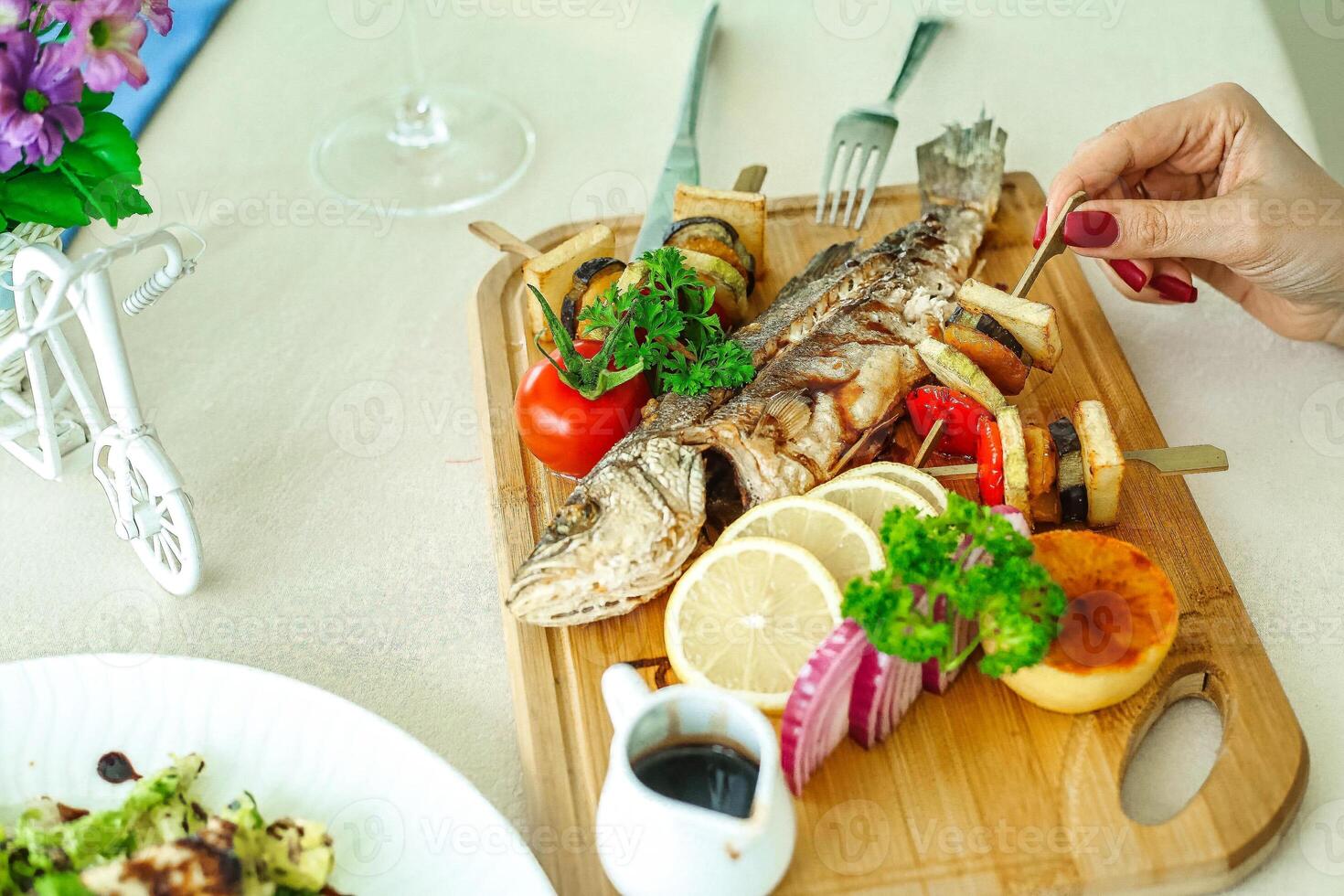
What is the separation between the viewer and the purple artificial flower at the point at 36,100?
1906mm

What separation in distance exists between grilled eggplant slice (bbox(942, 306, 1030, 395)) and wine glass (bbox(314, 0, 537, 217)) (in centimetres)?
149

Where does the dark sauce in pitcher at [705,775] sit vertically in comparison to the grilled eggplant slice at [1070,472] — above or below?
below

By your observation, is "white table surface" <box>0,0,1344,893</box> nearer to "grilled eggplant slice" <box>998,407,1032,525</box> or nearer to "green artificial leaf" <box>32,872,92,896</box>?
"grilled eggplant slice" <box>998,407,1032,525</box>

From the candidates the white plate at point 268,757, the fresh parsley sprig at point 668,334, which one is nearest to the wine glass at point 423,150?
the fresh parsley sprig at point 668,334

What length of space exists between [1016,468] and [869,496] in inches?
11.0

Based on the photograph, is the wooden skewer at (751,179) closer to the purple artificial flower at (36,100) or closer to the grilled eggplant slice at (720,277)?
the grilled eggplant slice at (720,277)

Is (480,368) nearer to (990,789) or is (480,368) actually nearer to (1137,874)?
(990,789)

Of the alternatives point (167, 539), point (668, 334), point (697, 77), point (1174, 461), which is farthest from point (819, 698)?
point (697, 77)

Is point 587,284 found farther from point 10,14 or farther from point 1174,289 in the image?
point 1174,289

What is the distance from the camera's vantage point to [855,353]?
2523mm

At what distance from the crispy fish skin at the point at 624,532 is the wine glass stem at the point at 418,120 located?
1545mm

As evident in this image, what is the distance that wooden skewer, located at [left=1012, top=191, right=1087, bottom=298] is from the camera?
8.51 ft

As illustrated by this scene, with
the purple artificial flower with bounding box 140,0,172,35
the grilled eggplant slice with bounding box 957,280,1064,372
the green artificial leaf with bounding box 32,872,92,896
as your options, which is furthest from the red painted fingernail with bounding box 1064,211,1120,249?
the green artificial leaf with bounding box 32,872,92,896

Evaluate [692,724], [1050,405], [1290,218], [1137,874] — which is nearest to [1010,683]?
[1137,874]
